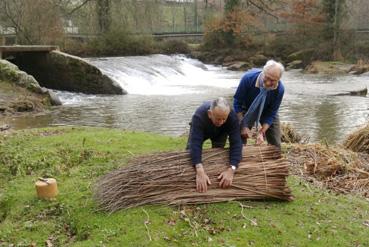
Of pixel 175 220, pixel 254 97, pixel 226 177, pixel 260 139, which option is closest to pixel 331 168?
pixel 260 139

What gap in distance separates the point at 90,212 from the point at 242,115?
241cm

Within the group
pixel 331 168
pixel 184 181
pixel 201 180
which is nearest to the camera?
pixel 201 180

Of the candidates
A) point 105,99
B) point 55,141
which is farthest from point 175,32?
point 55,141

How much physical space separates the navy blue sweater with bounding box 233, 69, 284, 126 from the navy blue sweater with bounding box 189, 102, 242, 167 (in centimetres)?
86

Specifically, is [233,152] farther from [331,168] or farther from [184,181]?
[331,168]

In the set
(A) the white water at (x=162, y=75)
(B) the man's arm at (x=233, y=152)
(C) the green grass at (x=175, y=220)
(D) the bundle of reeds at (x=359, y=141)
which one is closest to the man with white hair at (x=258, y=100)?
(B) the man's arm at (x=233, y=152)

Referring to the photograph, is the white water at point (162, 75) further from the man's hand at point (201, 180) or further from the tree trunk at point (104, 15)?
the man's hand at point (201, 180)

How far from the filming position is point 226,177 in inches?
230

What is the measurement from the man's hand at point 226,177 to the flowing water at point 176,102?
7.02 metres

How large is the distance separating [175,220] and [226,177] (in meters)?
0.80

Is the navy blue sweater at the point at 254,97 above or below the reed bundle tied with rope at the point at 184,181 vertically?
above

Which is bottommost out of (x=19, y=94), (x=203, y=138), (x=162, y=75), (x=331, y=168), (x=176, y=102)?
(x=176, y=102)

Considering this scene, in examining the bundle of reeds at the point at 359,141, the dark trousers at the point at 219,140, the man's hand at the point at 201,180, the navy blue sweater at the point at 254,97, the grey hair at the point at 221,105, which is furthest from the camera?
the bundle of reeds at the point at 359,141

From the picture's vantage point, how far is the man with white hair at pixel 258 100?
630 centimetres
